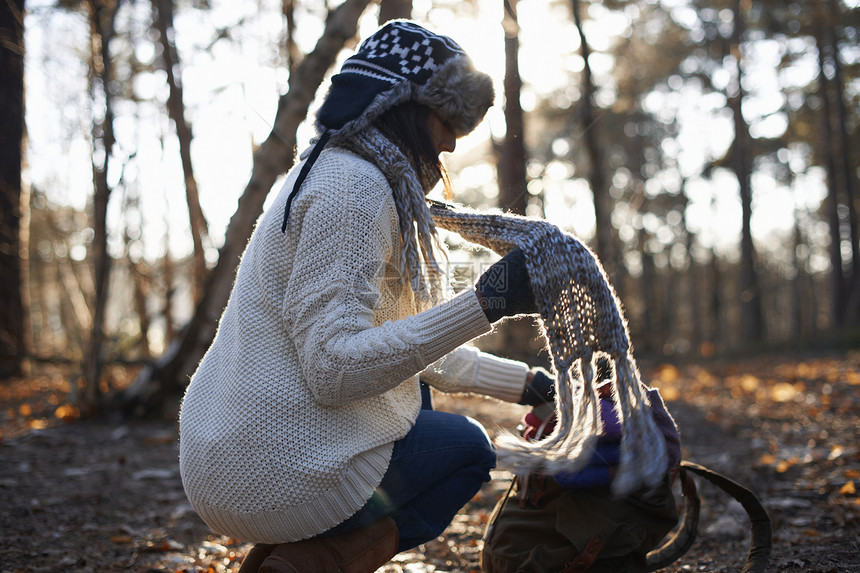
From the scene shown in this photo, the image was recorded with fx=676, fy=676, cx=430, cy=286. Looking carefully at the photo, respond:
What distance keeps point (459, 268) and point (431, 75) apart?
2.16 ft

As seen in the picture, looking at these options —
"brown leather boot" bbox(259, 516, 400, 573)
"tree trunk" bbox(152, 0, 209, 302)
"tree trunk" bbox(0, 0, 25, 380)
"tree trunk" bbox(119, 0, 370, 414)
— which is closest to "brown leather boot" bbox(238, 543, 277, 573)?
"brown leather boot" bbox(259, 516, 400, 573)

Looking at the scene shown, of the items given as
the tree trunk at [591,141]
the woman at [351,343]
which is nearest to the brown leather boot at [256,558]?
the woman at [351,343]

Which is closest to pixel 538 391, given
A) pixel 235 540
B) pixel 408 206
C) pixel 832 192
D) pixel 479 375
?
pixel 479 375

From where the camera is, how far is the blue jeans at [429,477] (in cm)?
170

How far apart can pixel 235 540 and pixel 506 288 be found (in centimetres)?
196

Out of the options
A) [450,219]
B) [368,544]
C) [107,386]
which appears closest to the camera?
[368,544]

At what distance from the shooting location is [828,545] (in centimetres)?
242

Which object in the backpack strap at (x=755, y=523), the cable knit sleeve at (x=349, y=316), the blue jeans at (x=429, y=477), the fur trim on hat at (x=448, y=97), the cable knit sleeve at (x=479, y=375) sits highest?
the fur trim on hat at (x=448, y=97)

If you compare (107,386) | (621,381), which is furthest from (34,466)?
(621,381)

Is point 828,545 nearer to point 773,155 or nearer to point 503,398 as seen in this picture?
point 503,398

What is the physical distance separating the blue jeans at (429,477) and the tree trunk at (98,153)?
376 cm

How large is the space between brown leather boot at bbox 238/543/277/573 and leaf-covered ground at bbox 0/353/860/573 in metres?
0.69

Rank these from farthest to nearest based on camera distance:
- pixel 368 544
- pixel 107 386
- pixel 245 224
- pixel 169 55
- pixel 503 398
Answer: pixel 169 55 → pixel 107 386 → pixel 245 224 → pixel 503 398 → pixel 368 544

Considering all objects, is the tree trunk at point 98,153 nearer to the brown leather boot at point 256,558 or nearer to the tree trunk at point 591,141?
the brown leather boot at point 256,558
